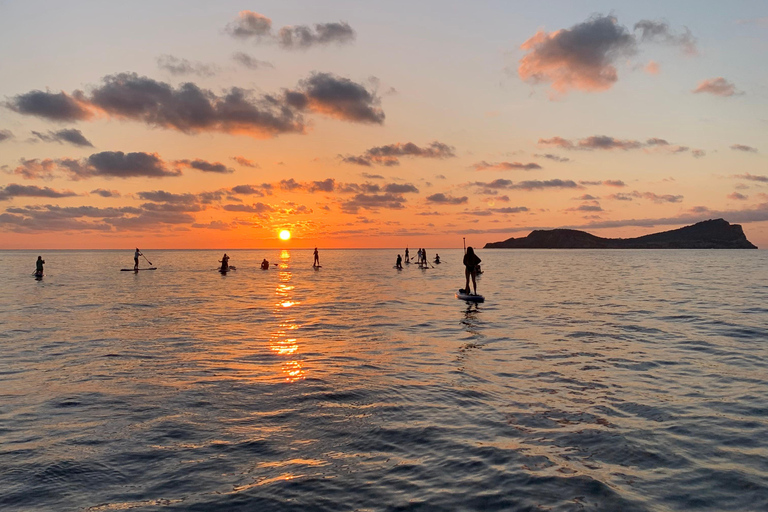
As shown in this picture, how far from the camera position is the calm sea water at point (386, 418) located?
21.1ft

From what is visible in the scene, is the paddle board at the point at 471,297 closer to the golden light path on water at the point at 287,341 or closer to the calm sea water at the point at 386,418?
the calm sea water at the point at 386,418

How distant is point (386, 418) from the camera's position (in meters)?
9.37

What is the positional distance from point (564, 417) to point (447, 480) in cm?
364

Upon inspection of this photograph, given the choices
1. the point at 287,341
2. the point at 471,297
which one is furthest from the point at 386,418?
the point at 471,297

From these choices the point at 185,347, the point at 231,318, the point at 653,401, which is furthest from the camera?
Answer: the point at 231,318

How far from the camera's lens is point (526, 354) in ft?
50.1

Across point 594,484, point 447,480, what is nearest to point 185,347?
point 447,480

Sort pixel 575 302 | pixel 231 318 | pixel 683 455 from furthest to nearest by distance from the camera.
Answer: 1. pixel 575 302
2. pixel 231 318
3. pixel 683 455

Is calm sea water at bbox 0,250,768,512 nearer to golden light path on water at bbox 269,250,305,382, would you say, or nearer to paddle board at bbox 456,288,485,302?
golden light path on water at bbox 269,250,305,382

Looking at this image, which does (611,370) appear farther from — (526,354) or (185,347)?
(185,347)

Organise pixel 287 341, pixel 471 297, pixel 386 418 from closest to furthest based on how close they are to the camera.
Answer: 1. pixel 386 418
2. pixel 287 341
3. pixel 471 297

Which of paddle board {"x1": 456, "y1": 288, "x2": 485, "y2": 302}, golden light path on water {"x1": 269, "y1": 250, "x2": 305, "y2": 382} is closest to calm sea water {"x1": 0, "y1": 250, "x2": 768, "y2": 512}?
golden light path on water {"x1": 269, "y1": 250, "x2": 305, "y2": 382}

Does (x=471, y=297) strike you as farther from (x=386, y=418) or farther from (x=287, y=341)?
(x=386, y=418)

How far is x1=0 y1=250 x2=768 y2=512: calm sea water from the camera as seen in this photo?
645 centimetres
